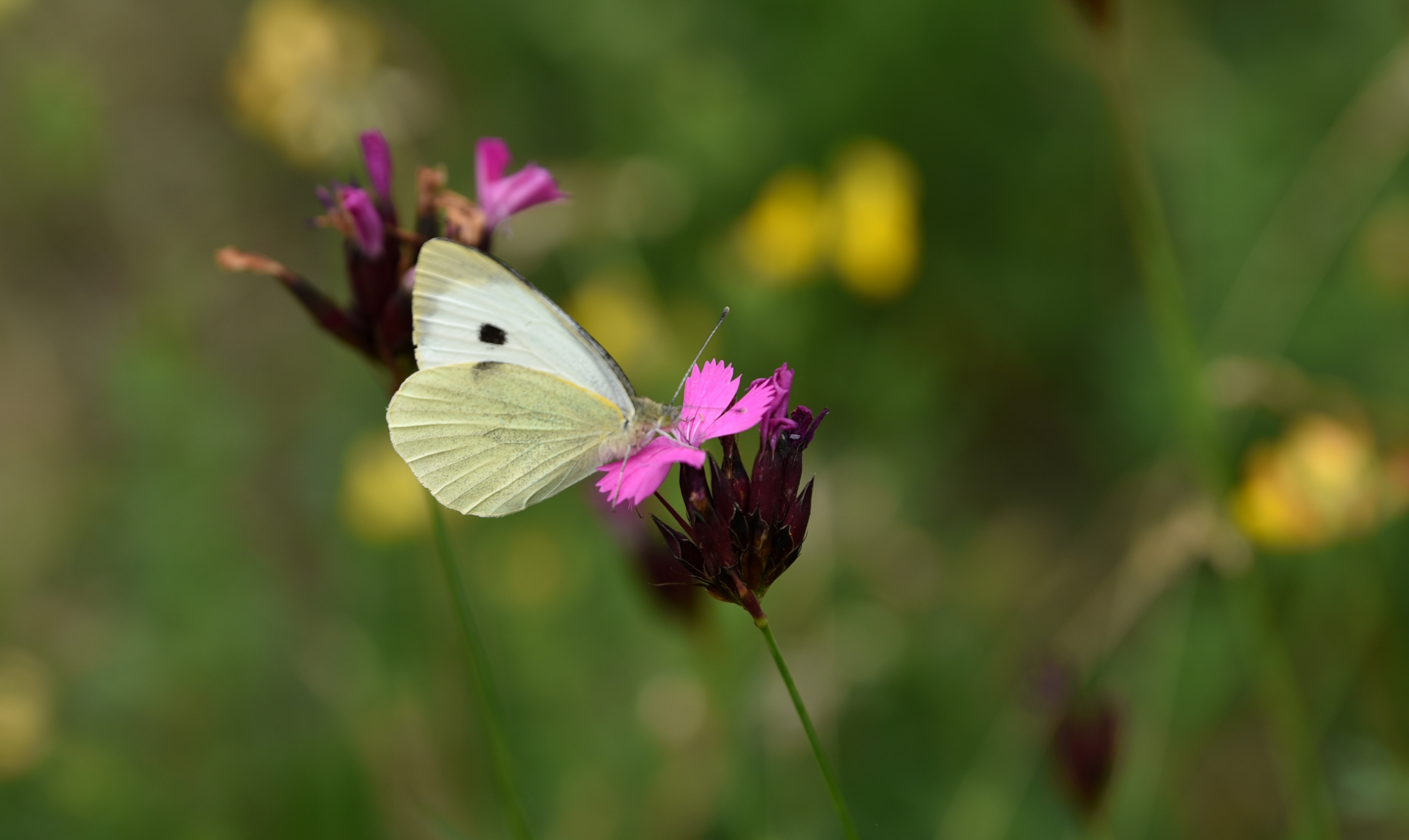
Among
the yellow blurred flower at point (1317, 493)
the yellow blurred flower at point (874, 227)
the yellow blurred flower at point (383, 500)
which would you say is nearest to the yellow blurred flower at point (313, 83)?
the yellow blurred flower at point (383, 500)

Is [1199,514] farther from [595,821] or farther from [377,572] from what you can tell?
[377,572]

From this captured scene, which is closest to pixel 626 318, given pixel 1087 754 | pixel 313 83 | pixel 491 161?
pixel 313 83

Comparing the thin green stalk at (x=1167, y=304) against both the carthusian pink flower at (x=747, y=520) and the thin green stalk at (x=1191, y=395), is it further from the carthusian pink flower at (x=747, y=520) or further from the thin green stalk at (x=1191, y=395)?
the carthusian pink flower at (x=747, y=520)

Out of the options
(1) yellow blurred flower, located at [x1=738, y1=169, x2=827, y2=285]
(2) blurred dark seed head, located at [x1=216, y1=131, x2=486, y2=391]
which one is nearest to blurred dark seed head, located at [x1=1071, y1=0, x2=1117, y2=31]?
(2) blurred dark seed head, located at [x1=216, y1=131, x2=486, y2=391]

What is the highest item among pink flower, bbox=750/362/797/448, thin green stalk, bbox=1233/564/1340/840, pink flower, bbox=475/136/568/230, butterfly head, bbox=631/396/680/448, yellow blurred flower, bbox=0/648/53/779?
pink flower, bbox=475/136/568/230

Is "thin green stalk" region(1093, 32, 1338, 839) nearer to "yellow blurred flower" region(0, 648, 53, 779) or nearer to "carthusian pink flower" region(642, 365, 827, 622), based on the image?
"carthusian pink flower" region(642, 365, 827, 622)

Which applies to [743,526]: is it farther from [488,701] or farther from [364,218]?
[364,218]
